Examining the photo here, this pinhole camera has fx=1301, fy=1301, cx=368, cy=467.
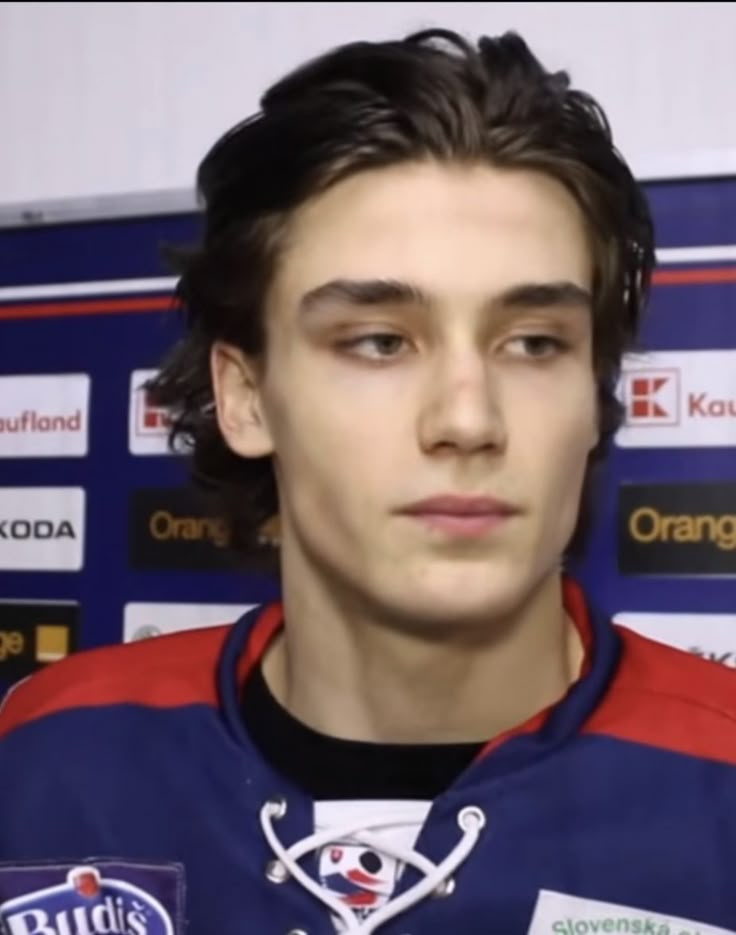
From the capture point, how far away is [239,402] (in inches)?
35.9

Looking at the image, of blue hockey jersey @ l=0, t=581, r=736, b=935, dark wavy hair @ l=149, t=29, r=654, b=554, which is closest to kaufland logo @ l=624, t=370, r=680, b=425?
dark wavy hair @ l=149, t=29, r=654, b=554

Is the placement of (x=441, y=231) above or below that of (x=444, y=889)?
above

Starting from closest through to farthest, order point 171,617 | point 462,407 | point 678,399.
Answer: point 462,407 < point 678,399 < point 171,617

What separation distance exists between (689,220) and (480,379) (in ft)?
1.30

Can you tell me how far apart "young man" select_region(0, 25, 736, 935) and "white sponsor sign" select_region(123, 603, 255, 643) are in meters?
0.24

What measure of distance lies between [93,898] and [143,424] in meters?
0.46

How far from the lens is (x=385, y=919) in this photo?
78cm

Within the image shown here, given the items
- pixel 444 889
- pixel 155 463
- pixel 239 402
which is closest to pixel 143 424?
pixel 155 463

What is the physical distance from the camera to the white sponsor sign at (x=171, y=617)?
3.83 feet

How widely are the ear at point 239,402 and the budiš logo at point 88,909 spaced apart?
1.00 feet

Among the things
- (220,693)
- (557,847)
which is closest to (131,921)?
(220,693)

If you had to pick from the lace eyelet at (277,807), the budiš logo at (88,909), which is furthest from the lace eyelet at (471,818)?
the budiš logo at (88,909)

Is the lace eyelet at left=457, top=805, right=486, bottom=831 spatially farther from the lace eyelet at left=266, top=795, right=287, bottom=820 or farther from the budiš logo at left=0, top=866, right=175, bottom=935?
the budiš logo at left=0, top=866, right=175, bottom=935

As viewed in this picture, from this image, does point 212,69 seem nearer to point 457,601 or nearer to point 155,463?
point 155,463
